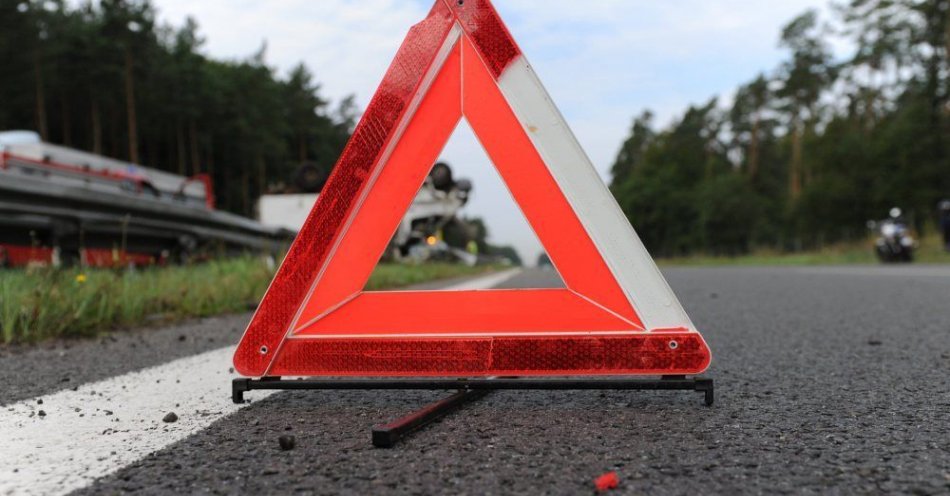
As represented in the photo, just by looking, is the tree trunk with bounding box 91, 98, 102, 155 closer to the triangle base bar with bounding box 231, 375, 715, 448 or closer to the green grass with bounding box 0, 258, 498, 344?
the green grass with bounding box 0, 258, 498, 344

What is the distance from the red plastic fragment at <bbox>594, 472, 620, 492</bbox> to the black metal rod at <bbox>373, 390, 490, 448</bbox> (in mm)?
493

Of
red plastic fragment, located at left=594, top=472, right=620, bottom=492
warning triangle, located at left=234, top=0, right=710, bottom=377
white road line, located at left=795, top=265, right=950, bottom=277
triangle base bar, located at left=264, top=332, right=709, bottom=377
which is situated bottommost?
white road line, located at left=795, top=265, right=950, bottom=277

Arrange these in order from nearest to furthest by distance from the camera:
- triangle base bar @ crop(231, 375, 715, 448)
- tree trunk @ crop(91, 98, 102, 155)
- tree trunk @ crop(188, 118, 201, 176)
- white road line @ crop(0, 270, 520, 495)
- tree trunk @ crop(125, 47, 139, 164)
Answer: white road line @ crop(0, 270, 520, 495) → triangle base bar @ crop(231, 375, 715, 448) → tree trunk @ crop(125, 47, 139, 164) → tree trunk @ crop(91, 98, 102, 155) → tree trunk @ crop(188, 118, 201, 176)

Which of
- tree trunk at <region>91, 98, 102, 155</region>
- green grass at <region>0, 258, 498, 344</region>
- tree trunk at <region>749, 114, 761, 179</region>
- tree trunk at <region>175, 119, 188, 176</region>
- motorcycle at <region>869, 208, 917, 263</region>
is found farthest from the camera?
tree trunk at <region>749, 114, 761, 179</region>

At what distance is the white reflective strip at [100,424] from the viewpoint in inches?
55.6

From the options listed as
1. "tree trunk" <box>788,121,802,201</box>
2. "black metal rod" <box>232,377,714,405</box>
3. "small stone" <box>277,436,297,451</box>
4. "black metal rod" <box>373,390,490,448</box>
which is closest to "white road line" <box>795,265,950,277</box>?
"black metal rod" <box>232,377,714,405</box>

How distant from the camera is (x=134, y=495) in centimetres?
126

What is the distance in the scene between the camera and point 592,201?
2.01 meters

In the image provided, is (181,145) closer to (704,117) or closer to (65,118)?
(65,118)

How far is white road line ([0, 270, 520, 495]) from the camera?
4.63 ft

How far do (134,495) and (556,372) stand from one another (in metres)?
1.11

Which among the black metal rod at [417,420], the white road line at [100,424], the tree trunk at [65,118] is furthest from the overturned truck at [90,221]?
the tree trunk at [65,118]

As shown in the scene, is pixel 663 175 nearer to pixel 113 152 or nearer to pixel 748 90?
pixel 748 90

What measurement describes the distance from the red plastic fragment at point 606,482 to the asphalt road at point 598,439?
1 cm
